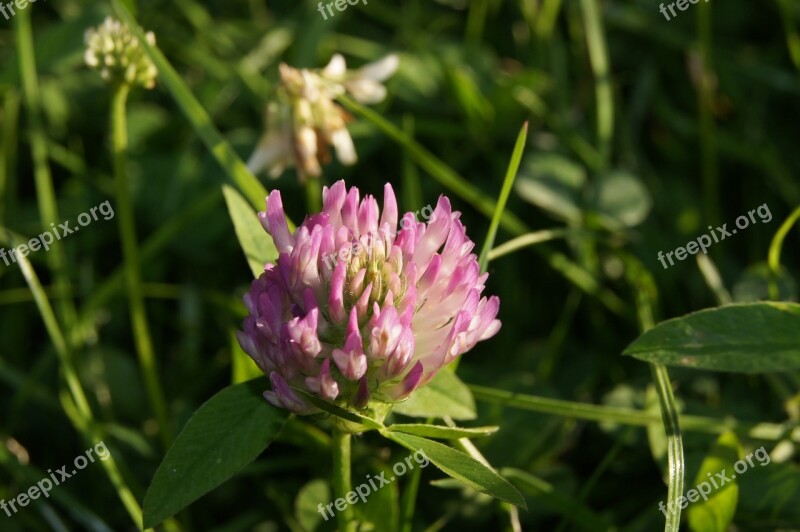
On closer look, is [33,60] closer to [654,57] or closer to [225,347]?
[225,347]

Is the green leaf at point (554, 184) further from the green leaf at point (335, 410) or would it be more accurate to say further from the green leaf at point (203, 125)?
the green leaf at point (335, 410)

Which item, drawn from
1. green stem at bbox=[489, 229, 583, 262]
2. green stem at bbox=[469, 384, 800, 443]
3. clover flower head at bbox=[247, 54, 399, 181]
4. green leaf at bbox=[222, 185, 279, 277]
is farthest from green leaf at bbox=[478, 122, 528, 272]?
clover flower head at bbox=[247, 54, 399, 181]

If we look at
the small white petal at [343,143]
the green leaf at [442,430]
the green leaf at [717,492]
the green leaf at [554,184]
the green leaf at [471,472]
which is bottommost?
the green leaf at [717,492]

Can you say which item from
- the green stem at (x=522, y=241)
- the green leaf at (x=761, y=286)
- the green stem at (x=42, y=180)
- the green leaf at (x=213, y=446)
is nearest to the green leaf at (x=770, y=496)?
the green leaf at (x=761, y=286)

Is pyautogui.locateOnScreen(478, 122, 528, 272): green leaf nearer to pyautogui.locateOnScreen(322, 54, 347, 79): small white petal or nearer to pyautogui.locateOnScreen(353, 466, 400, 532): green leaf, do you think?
pyautogui.locateOnScreen(353, 466, 400, 532): green leaf

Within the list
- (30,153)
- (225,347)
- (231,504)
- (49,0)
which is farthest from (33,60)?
(231,504)

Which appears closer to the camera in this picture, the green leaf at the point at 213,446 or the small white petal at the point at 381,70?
the green leaf at the point at 213,446

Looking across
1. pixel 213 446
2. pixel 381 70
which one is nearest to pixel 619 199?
pixel 381 70
